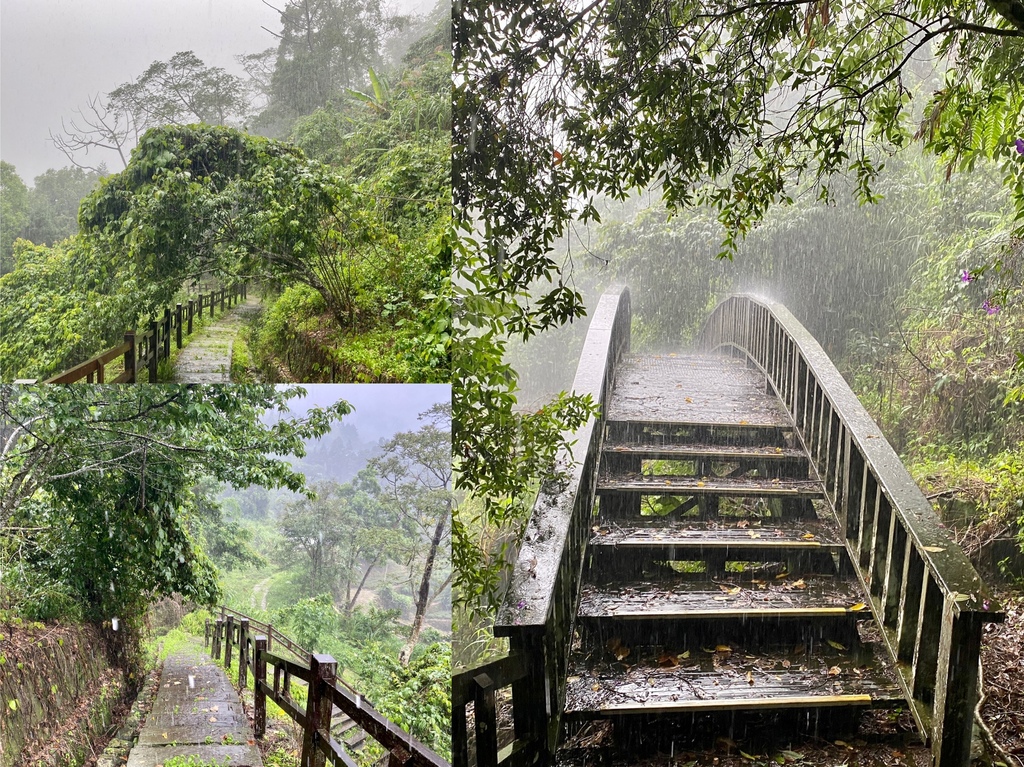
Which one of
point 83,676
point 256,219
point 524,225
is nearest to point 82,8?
point 256,219

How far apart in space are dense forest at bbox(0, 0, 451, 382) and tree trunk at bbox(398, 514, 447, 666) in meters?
0.82

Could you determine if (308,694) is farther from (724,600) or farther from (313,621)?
(724,600)

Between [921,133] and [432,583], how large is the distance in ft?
7.48

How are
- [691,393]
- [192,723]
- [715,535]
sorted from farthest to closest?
[691,393]
[715,535]
[192,723]

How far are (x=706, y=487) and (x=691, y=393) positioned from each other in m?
1.17

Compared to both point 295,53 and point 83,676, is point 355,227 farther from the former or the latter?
point 83,676

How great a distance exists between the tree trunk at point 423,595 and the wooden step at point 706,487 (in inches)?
37.2

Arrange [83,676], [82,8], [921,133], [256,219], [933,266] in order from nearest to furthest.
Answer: [256,219] → [82,8] → [83,676] → [921,133] → [933,266]

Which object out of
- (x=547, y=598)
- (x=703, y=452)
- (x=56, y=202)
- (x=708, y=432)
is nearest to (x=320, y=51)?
(x=56, y=202)

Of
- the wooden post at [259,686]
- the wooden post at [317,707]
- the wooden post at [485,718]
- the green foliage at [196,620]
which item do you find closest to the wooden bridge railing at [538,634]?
the wooden post at [485,718]

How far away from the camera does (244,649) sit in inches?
78.2

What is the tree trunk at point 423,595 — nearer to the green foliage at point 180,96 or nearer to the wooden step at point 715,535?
the wooden step at point 715,535

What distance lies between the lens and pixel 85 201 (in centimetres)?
123

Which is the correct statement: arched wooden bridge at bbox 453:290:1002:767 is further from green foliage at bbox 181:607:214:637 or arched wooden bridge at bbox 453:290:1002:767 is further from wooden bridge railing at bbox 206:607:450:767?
green foliage at bbox 181:607:214:637
